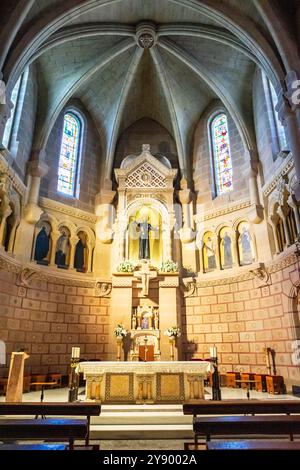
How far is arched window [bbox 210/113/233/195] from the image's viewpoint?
1722 centimetres

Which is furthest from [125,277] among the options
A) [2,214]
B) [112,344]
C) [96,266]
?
[2,214]

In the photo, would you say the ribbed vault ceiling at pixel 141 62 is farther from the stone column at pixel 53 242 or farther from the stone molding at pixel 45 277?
the stone molding at pixel 45 277

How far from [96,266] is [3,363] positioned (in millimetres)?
6218

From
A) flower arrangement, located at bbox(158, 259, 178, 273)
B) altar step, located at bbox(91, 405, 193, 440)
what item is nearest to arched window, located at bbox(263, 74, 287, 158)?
flower arrangement, located at bbox(158, 259, 178, 273)

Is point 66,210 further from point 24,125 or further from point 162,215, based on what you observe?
point 162,215

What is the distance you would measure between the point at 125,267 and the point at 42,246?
13.1 feet

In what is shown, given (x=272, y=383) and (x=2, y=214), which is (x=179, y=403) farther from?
(x=2, y=214)

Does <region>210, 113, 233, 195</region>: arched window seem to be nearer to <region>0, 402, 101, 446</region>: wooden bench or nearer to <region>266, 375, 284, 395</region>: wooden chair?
<region>266, 375, 284, 395</region>: wooden chair

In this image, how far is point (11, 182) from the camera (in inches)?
531

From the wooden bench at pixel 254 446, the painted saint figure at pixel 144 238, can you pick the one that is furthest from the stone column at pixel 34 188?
the wooden bench at pixel 254 446

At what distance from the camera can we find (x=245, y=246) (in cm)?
1523

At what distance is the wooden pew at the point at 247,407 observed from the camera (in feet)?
17.0

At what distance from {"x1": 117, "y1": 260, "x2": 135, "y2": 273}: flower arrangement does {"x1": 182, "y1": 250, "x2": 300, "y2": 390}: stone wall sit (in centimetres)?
322

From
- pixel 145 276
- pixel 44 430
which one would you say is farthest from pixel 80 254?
pixel 44 430
